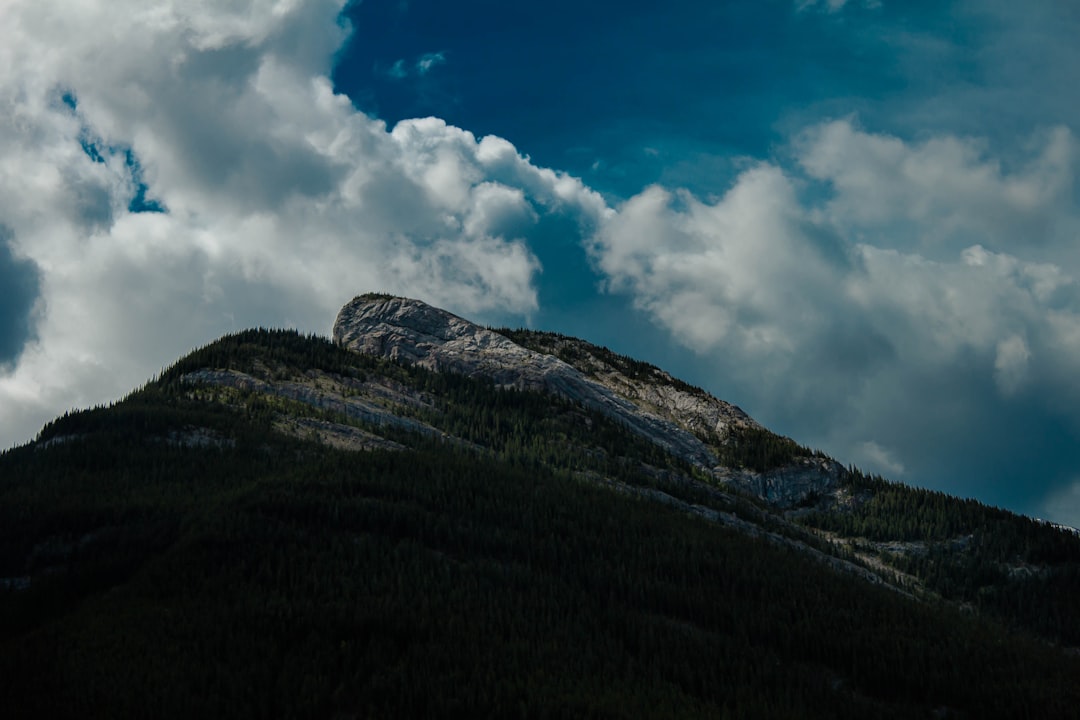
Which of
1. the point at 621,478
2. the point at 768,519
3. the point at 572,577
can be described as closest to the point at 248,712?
the point at 572,577

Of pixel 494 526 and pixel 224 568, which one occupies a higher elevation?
pixel 494 526

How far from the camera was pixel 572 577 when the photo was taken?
409 feet

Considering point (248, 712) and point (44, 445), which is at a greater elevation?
point (44, 445)

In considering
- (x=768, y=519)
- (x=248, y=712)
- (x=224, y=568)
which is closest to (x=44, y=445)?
(x=224, y=568)

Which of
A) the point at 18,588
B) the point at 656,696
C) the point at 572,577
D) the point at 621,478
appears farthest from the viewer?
the point at 621,478

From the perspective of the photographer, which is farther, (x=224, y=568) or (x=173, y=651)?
(x=224, y=568)

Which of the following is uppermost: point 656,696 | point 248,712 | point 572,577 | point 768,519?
point 768,519

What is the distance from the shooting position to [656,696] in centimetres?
9381

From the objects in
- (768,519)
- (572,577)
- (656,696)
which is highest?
(768,519)

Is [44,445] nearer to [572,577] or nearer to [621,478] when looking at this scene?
[572,577]

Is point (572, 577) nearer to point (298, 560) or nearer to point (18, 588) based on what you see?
point (298, 560)

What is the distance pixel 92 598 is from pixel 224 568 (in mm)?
12962

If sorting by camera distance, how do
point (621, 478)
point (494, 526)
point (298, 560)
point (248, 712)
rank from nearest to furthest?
point (248, 712), point (298, 560), point (494, 526), point (621, 478)

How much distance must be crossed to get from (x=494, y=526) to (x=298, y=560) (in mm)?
32626
